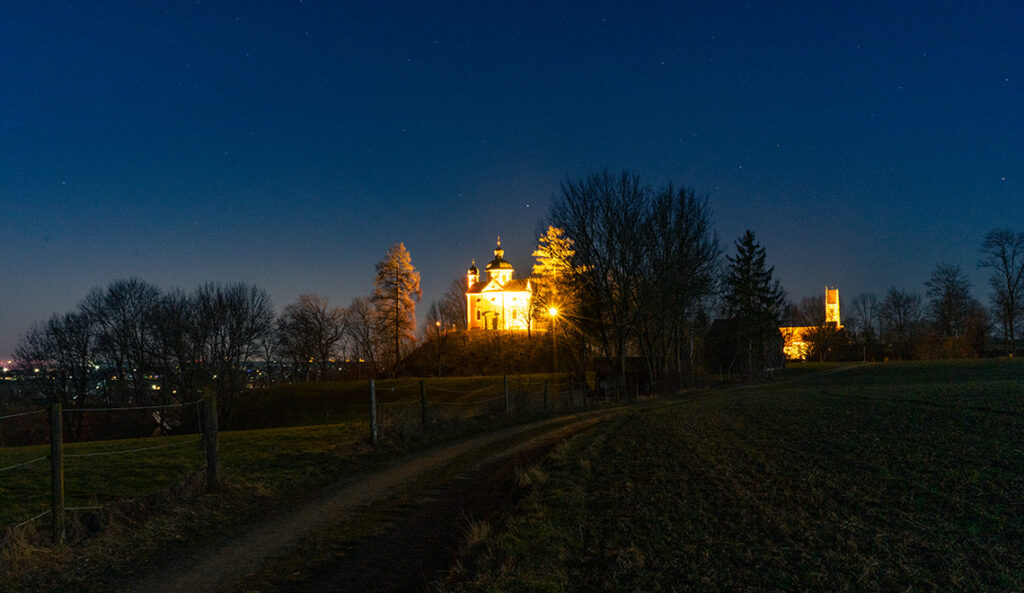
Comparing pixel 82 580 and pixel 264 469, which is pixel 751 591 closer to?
pixel 82 580

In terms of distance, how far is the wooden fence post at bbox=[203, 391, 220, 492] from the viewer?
9.86m

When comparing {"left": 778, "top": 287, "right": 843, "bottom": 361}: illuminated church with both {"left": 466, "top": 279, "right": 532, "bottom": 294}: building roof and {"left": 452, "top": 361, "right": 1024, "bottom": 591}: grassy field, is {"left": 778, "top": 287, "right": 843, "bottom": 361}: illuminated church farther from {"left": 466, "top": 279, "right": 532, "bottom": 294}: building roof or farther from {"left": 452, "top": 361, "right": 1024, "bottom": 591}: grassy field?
{"left": 452, "top": 361, "right": 1024, "bottom": 591}: grassy field

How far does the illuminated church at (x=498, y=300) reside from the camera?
79688 mm

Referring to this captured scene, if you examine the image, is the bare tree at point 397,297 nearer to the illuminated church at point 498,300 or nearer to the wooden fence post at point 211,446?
the illuminated church at point 498,300

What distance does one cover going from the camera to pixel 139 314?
52625mm

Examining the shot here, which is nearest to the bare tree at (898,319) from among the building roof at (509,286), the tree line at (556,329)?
the tree line at (556,329)

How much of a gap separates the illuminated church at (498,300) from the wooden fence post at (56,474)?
67380mm

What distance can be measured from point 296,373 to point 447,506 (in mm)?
68716

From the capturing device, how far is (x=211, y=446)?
1009cm

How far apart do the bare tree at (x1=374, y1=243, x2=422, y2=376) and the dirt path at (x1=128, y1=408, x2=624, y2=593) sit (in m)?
51.1

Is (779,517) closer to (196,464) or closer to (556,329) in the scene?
(196,464)

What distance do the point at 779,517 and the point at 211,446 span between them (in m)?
8.94

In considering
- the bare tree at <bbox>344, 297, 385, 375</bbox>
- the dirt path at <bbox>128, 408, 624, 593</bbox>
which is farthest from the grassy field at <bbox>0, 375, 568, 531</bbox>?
the bare tree at <bbox>344, 297, 385, 375</bbox>

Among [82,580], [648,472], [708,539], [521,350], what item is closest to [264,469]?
[82,580]
